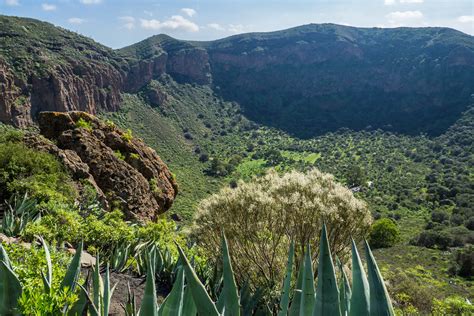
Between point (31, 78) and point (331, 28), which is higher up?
point (331, 28)

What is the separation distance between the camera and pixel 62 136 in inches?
472

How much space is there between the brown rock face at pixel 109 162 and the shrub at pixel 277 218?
3553 millimetres

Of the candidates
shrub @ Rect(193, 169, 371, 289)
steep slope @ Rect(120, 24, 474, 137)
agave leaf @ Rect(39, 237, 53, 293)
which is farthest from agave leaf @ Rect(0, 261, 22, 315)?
steep slope @ Rect(120, 24, 474, 137)

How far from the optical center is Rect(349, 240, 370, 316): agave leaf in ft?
5.82

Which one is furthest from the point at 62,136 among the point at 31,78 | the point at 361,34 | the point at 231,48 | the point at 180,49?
the point at 361,34

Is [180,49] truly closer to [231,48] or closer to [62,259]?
[231,48]

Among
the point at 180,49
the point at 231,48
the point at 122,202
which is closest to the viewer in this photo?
the point at 122,202

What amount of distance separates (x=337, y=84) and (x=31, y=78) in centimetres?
6824

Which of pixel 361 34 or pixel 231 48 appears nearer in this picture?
pixel 231 48

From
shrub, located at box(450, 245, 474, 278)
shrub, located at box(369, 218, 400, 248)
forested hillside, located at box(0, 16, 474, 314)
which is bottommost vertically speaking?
shrub, located at box(369, 218, 400, 248)

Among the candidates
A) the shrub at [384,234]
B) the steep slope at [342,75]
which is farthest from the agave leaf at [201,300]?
the steep slope at [342,75]

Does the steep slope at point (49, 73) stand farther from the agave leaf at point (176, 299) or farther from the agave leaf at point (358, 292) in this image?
the agave leaf at point (358, 292)

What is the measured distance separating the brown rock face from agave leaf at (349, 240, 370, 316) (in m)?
9.87

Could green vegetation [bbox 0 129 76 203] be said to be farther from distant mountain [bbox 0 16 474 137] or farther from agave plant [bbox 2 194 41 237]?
distant mountain [bbox 0 16 474 137]
